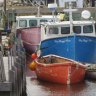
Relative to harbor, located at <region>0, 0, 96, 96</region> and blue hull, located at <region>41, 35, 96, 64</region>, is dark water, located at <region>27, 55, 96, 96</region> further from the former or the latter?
blue hull, located at <region>41, 35, 96, 64</region>

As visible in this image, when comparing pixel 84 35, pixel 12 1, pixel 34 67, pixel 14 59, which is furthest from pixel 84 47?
pixel 12 1

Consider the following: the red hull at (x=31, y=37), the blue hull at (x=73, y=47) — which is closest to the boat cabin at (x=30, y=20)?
the red hull at (x=31, y=37)

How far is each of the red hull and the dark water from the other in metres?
9.08

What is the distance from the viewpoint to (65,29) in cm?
2688

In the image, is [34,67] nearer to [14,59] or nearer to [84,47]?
[84,47]

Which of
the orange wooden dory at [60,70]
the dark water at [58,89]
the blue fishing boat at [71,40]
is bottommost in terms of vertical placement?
the dark water at [58,89]

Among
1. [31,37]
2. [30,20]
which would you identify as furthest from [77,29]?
[30,20]

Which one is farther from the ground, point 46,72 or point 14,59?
point 14,59

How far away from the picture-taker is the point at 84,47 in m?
25.5

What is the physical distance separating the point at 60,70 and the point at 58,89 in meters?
0.81

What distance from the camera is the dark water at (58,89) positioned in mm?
21594

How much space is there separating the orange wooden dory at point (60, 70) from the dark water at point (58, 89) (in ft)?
0.78

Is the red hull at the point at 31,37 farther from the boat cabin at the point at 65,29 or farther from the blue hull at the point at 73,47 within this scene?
the blue hull at the point at 73,47

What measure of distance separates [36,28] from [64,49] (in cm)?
816
